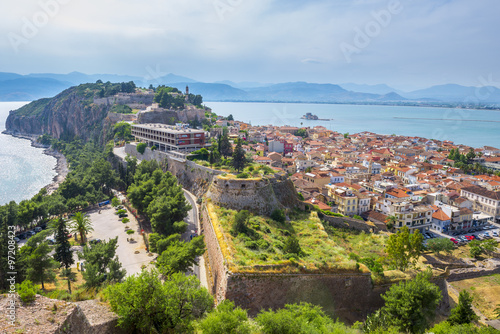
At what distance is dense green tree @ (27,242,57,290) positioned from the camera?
58.3 feet

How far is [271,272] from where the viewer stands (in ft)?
52.8

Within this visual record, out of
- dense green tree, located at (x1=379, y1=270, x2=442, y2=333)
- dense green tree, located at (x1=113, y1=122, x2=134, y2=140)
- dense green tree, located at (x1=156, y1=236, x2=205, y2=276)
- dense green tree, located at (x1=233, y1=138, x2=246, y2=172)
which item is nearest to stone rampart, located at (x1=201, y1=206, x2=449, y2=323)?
dense green tree, located at (x1=156, y1=236, x2=205, y2=276)

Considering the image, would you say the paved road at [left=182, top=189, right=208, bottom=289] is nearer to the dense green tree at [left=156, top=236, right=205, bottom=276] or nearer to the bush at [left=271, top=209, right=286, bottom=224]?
the dense green tree at [left=156, top=236, right=205, bottom=276]

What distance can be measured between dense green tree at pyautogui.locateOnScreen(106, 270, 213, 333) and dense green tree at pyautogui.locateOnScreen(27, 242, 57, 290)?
987cm

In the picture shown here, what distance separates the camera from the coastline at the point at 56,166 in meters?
52.4

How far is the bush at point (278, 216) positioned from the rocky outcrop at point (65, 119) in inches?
2292

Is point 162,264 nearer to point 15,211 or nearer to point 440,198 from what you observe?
point 15,211

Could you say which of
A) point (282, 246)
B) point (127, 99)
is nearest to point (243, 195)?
point (282, 246)

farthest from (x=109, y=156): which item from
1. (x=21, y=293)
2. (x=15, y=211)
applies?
(x=21, y=293)

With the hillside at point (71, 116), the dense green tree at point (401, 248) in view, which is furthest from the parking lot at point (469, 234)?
the hillside at point (71, 116)

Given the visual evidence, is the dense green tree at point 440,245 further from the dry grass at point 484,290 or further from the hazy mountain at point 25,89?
the hazy mountain at point 25,89

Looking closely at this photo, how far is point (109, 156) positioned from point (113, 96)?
114 ft

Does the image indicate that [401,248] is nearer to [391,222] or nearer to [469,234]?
[391,222]

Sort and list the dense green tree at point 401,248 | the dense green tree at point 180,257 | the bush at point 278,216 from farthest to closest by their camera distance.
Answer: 1. the bush at point 278,216
2. the dense green tree at point 401,248
3. the dense green tree at point 180,257
